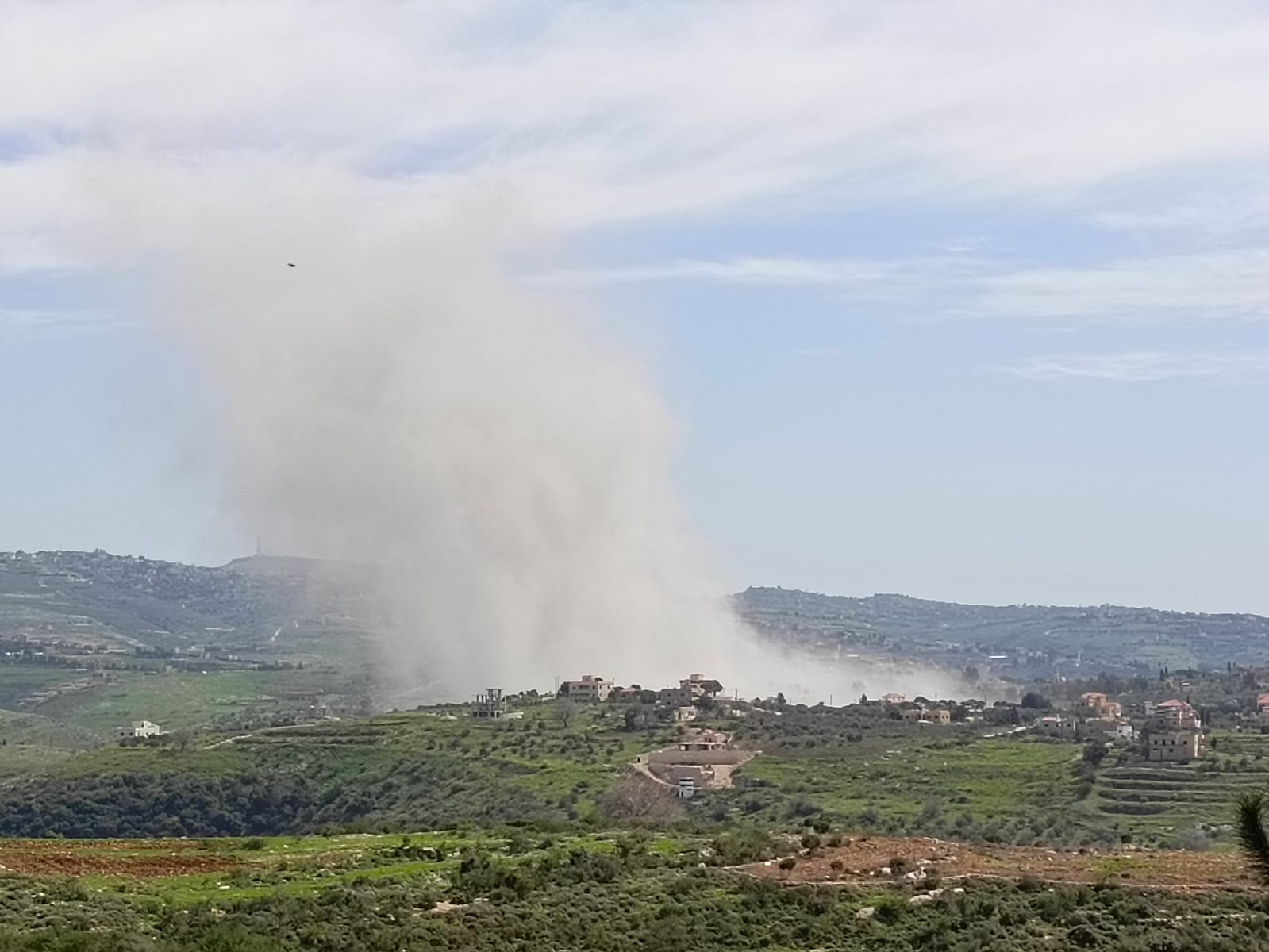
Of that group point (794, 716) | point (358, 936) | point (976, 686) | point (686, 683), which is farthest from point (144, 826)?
A: point (976, 686)

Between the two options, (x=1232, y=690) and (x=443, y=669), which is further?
(x=443, y=669)

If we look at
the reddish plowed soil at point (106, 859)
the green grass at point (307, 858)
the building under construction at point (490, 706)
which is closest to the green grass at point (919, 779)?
the building under construction at point (490, 706)

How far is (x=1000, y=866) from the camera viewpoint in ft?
113

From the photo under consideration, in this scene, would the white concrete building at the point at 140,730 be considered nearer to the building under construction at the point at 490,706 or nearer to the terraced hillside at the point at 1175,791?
the building under construction at the point at 490,706

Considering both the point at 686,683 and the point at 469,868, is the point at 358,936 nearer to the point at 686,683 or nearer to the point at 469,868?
the point at 469,868

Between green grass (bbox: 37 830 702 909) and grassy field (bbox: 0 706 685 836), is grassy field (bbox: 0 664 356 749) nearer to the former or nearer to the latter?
grassy field (bbox: 0 706 685 836)

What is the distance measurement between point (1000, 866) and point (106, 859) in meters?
17.0

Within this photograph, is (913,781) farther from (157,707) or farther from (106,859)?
(157,707)

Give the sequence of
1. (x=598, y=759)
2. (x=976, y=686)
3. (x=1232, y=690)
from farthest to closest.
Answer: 1. (x=976, y=686)
2. (x=1232, y=690)
3. (x=598, y=759)

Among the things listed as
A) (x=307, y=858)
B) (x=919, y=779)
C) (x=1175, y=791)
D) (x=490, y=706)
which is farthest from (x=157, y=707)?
(x=307, y=858)

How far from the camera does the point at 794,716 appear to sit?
372ft

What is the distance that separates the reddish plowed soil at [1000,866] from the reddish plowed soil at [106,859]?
410 inches

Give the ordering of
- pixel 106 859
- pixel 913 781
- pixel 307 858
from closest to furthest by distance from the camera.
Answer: pixel 106 859
pixel 307 858
pixel 913 781

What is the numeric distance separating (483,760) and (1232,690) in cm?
8558
